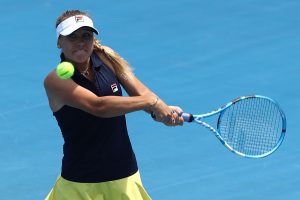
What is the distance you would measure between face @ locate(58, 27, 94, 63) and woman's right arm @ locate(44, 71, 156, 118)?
16 cm

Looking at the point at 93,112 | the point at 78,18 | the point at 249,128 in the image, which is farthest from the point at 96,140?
the point at 249,128

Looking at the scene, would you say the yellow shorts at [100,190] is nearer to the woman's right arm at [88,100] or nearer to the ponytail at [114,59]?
the woman's right arm at [88,100]

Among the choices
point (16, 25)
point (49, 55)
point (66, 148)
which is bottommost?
point (66, 148)

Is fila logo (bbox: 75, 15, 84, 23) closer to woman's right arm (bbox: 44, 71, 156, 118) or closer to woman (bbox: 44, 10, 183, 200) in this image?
woman (bbox: 44, 10, 183, 200)

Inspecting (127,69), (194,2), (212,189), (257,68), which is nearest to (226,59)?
(257,68)

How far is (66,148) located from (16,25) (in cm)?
618

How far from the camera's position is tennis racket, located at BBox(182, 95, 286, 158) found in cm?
742

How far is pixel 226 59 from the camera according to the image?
1119cm

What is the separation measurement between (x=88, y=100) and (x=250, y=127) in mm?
2041

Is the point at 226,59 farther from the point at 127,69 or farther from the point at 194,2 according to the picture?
the point at 127,69

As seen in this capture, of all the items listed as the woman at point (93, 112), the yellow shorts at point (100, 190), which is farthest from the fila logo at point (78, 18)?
the yellow shorts at point (100, 190)

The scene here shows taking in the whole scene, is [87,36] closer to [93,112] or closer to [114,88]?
[114,88]

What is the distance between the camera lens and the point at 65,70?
6.06 metres

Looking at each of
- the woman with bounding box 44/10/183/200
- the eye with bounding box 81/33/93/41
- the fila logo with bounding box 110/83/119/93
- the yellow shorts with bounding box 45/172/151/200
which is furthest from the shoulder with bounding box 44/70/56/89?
the yellow shorts with bounding box 45/172/151/200
